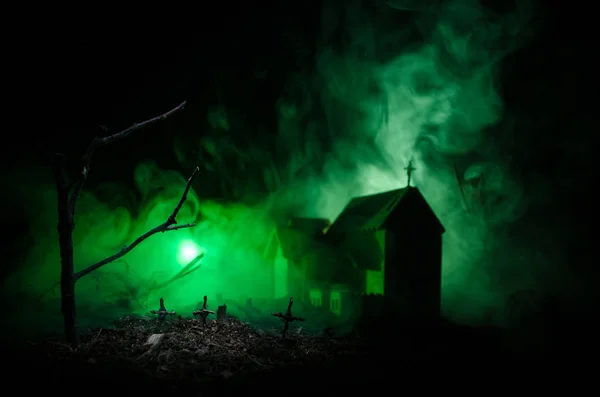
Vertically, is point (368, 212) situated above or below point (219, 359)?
above

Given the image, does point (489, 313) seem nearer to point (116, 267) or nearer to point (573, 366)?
point (573, 366)

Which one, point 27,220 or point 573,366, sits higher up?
point 27,220

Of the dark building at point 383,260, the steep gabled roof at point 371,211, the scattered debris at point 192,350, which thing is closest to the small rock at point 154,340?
the scattered debris at point 192,350

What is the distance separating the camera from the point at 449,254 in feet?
117

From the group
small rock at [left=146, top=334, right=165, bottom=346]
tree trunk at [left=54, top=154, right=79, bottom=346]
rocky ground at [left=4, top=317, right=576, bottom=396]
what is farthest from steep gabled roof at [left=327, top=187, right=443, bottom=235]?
tree trunk at [left=54, top=154, right=79, bottom=346]

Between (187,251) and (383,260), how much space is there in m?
14.0

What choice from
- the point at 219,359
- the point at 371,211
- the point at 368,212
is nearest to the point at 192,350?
the point at 219,359

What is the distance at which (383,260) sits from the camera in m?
21.8

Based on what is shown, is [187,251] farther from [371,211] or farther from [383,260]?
[383,260]

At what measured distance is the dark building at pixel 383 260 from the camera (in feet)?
71.6

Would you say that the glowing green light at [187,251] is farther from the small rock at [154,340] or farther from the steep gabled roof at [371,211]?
the small rock at [154,340]

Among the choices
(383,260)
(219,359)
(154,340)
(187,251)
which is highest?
(187,251)

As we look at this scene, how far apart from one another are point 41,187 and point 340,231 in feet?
59.3

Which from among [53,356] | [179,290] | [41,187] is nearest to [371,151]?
[179,290]
